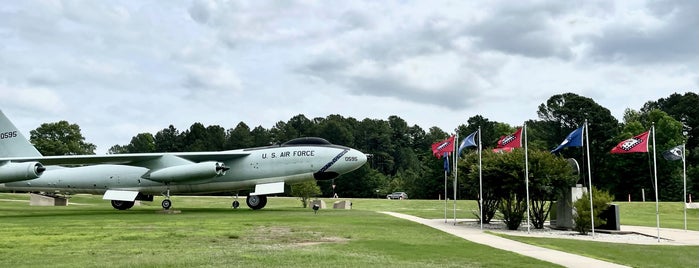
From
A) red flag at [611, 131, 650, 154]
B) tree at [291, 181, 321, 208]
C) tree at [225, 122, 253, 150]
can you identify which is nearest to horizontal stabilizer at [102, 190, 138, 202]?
tree at [291, 181, 321, 208]

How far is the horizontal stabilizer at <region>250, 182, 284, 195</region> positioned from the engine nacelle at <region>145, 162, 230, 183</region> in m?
2.25

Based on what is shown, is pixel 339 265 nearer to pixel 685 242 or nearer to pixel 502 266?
pixel 502 266

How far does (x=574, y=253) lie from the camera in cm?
1566

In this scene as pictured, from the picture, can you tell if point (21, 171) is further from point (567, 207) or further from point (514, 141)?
point (567, 207)

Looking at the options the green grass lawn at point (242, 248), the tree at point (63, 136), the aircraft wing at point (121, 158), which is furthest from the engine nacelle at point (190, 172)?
the tree at point (63, 136)

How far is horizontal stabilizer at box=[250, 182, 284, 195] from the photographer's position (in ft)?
119

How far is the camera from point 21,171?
107 feet

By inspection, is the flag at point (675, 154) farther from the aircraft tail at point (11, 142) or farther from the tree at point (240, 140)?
the tree at point (240, 140)

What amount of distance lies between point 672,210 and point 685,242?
32.2 meters

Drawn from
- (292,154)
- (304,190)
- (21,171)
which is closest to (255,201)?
(292,154)

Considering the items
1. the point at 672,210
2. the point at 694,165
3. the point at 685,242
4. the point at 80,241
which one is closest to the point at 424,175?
the point at 694,165

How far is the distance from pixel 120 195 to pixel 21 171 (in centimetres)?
705

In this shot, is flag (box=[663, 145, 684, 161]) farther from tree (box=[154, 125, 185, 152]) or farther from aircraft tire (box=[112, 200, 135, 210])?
tree (box=[154, 125, 185, 152])

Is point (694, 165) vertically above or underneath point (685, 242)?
above
